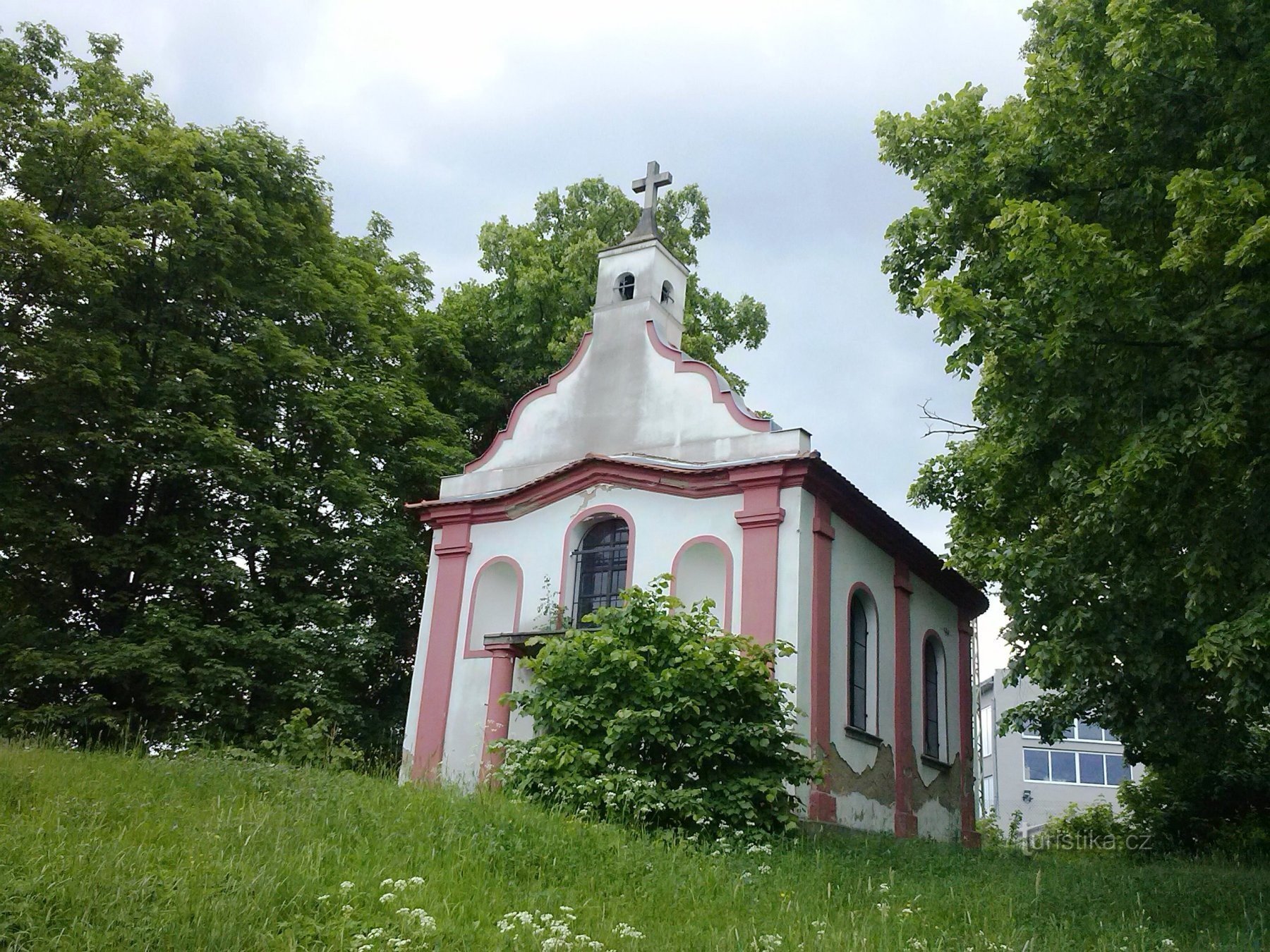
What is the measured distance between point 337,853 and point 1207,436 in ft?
23.0

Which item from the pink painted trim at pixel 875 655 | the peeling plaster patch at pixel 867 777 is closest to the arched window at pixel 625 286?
the pink painted trim at pixel 875 655

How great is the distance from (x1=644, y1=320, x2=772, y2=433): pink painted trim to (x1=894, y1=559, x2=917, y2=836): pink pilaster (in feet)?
11.6

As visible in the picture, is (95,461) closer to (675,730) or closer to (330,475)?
(330,475)

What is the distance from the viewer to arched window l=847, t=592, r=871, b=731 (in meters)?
15.8

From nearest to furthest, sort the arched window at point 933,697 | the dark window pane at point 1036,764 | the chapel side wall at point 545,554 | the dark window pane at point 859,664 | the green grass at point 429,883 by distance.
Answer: the green grass at point 429,883, the chapel side wall at point 545,554, the dark window pane at point 859,664, the arched window at point 933,697, the dark window pane at point 1036,764

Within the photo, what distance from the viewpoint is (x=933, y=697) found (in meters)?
18.7

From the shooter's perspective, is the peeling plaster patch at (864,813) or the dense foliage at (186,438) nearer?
the peeling plaster patch at (864,813)

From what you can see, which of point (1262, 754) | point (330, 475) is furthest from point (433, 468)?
point (1262, 754)

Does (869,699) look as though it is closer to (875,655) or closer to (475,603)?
(875,655)

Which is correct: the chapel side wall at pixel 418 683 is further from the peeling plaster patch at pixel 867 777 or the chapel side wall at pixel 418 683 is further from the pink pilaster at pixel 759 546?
the peeling plaster patch at pixel 867 777

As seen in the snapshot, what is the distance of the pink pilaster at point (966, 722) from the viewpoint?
61.1 ft

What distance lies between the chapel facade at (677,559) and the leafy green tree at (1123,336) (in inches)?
114

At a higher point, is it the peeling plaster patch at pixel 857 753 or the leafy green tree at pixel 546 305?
the leafy green tree at pixel 546 305

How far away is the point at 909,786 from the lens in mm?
16500
